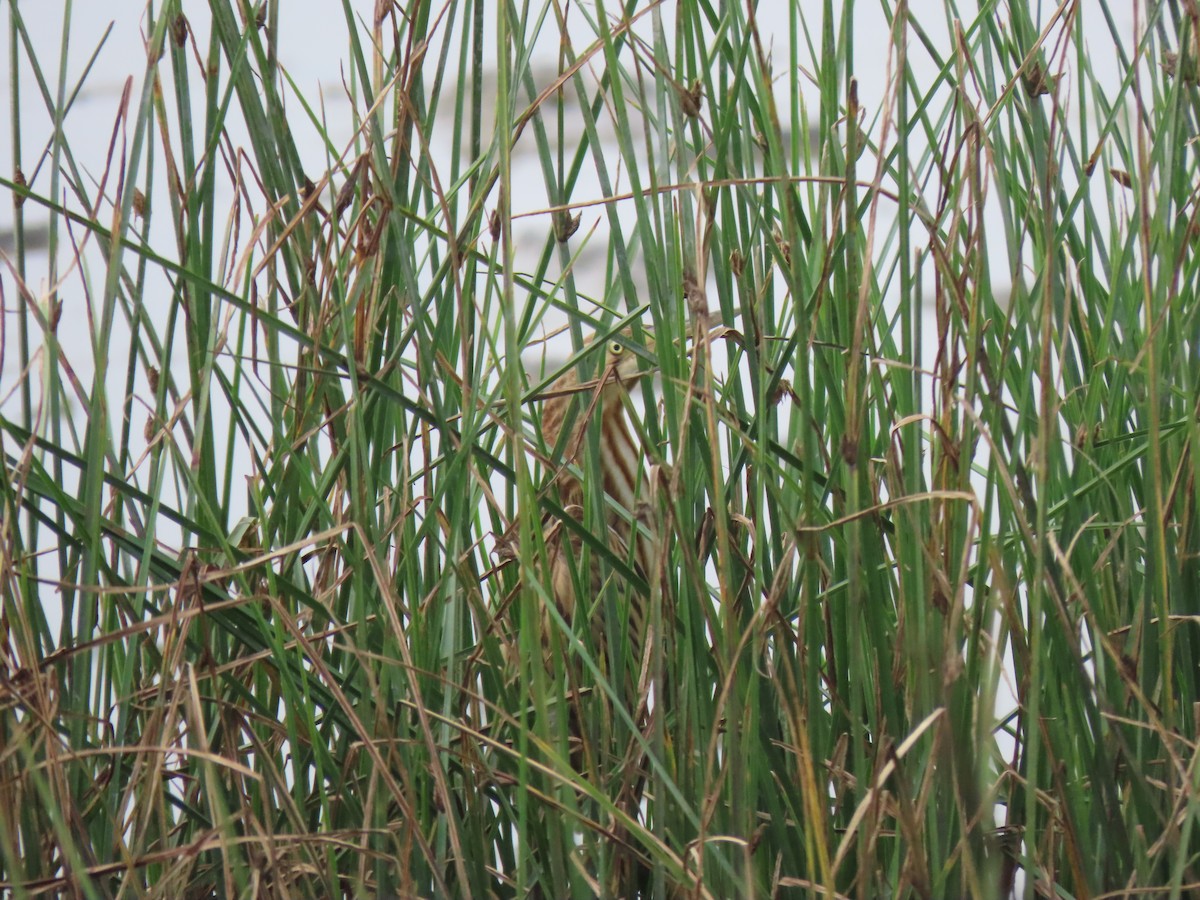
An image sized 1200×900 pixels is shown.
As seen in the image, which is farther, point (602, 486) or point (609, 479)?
point (609, 479)

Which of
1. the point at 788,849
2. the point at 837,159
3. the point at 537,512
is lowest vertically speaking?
the point at 788,849

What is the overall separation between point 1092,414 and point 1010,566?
0.07m

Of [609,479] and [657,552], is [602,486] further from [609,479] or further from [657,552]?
[609,479]

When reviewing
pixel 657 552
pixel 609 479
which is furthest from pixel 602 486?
pixel 609 479

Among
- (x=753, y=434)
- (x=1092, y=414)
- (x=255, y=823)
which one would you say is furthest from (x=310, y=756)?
(x=1092, y=414)

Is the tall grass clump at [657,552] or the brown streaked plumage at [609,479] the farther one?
the brown streaked plumage at [609,479]

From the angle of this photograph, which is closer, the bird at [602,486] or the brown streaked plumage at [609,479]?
the bird at [602,486]

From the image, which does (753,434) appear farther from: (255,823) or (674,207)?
(255,823)

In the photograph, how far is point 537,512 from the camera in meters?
0.38

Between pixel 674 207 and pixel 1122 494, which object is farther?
pixel 1122 494

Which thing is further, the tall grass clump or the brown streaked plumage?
the brown streaked plumage

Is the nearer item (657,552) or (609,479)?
(657,552)

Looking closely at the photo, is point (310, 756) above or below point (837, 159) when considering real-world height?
below

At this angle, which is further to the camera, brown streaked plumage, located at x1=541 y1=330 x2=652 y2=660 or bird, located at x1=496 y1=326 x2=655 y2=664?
brown streaked plumage, located at x1=541 y1=330 x2=652 y2=660
